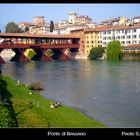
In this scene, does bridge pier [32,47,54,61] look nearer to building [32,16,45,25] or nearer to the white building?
the white building

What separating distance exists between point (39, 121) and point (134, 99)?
9262 millimetres

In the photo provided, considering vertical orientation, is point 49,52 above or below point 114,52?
A: below

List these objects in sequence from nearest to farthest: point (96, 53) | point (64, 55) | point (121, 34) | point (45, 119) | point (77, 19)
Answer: point (45, 119) < point (96, 53) < point (121, 34) < point (64, 55) < point (77, 19)

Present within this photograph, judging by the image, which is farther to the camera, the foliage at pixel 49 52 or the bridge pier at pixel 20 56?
the foliage at pixel 49 52

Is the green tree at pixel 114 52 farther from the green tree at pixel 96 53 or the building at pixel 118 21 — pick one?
the building at pixel 118 21

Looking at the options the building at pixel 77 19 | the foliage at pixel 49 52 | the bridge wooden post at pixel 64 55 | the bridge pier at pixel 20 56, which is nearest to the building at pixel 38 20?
the building at pixel 77 19

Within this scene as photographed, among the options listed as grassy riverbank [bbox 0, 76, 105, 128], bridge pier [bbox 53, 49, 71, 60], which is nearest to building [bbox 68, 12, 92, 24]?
bridge pier [bbox 53, 49, 71, 60]

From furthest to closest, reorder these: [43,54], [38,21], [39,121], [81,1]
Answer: [38,21]
[43,54]
[39,121]
[81,1]

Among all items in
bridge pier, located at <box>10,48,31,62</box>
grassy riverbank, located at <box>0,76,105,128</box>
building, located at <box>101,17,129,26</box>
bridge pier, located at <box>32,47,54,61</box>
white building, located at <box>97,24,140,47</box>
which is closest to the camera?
grassy riverbank, located at <box>0,76,105,128</box>

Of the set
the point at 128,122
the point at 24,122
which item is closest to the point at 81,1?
the point at 24,122

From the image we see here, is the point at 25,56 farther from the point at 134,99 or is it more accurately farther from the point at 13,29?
the point at 134,99

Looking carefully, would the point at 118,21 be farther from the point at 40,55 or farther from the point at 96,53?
the point at 40,55

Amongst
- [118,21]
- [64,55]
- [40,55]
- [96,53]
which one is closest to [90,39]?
[64,55]
